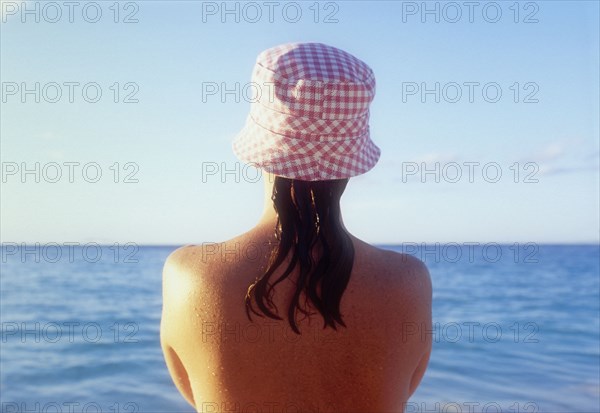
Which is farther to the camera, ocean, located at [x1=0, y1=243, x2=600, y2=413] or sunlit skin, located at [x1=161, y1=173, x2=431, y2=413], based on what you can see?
ocean, located at [x1=0, y1=243, x2=600, y2=413]

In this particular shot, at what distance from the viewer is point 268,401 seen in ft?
5.62

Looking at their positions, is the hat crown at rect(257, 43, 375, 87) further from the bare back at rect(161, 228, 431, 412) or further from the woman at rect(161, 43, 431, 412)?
the bare back at rect(161, 228, 431, 412)

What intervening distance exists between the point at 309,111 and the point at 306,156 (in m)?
0.10

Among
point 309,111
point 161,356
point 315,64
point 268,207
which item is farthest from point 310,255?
point 161,356

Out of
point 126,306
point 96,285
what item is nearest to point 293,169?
point 126,306

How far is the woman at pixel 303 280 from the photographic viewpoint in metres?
1.66

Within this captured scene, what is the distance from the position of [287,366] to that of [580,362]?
907cm

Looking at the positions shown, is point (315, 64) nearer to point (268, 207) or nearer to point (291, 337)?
point (268, 207)

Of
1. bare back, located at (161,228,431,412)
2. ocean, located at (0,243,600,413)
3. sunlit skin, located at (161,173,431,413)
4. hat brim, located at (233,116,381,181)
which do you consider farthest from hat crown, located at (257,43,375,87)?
ocean, located at (0,243,600,413)

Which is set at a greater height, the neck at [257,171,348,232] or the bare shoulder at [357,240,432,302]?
the neck at [257,171,348,232]

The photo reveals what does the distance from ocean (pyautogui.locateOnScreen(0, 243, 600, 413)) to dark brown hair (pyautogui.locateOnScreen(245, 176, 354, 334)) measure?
3.90 metres

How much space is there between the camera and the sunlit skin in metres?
1.69

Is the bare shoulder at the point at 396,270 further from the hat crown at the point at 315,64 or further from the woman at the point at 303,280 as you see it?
the hat crown at the point at 315,64

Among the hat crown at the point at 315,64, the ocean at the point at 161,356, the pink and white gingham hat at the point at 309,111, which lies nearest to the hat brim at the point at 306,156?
the pink and white gingham hat at the point at 309,111
